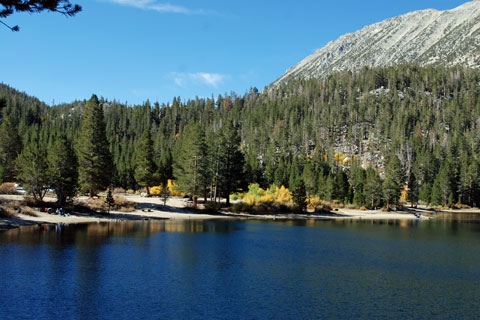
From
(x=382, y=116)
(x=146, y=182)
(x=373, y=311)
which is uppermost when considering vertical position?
(x=382, y=116)

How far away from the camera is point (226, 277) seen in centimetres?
2947

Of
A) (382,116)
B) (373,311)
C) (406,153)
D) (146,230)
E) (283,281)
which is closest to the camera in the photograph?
(373,311)

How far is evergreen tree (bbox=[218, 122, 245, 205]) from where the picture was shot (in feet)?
276

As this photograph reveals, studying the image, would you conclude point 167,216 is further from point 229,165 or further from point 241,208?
point 229,165

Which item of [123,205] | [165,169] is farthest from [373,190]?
[123,205]

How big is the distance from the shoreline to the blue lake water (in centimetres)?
521

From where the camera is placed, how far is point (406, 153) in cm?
16562

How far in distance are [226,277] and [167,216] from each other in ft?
138

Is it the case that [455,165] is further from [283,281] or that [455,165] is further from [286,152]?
[283,281]

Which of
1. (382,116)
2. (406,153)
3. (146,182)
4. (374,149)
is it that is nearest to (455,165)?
(406,153)

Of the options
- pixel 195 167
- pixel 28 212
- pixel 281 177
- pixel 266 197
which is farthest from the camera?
pixel 281 177

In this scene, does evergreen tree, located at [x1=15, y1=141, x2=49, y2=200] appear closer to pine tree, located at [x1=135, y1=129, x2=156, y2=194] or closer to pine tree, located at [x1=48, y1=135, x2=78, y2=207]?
pine tree, located at [x1=48, y1=135, x2=78, y2=207]

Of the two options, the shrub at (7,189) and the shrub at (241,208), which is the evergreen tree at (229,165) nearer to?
the shrub at (241,208)

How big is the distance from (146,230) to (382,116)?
16008 centimetres
